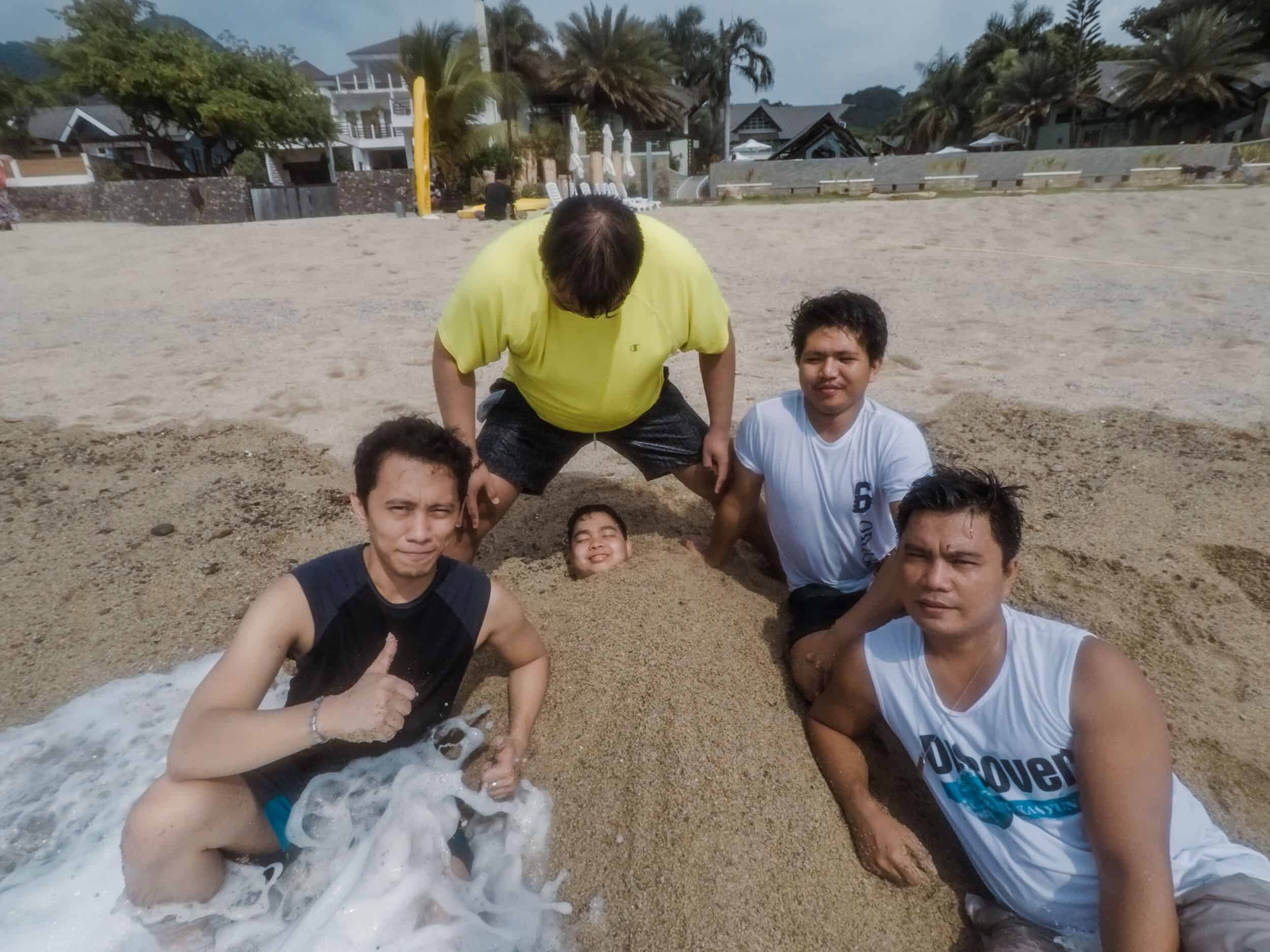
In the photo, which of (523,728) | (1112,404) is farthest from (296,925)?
(1112,404)

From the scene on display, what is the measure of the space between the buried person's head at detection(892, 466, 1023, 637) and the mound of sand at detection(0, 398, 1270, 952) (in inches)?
26.4

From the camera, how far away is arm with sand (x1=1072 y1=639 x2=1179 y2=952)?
130cm

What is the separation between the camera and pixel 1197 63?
27.5 meters

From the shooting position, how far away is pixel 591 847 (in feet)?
6.05

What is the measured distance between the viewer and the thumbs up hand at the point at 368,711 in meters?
1.49

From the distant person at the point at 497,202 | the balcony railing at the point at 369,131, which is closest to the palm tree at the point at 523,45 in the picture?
the balcony railing at the point at 369,131

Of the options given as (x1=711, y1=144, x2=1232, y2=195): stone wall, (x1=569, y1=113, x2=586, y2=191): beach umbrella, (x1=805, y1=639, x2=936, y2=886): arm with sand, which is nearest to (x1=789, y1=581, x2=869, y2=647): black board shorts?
(x1=805, y1=639, x2=936, y2=886): arm with sand

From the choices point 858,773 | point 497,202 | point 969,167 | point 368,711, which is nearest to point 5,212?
point 497,202

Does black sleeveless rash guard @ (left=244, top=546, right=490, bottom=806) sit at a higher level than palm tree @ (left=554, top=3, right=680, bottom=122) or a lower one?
lower

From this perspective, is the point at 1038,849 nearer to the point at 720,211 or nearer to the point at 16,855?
the point at 16,855

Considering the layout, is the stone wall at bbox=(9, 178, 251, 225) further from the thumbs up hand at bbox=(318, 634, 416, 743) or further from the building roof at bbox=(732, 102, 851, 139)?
the building roof at bbox=(732, 102, 851, 139)

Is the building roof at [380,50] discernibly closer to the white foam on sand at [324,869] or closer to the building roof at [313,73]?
the building roof at [313,73]

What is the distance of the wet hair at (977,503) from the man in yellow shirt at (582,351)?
1036 mm

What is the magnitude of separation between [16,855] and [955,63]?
179ft
